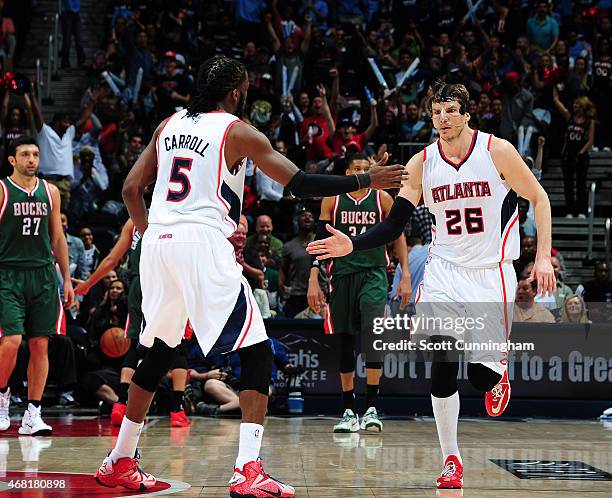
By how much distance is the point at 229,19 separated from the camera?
1886 cm

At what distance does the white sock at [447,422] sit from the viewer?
5805 millimetres

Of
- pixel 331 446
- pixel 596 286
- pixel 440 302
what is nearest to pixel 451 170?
pixel 440 302

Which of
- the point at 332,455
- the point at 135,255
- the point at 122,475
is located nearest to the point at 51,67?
the point at 135,255

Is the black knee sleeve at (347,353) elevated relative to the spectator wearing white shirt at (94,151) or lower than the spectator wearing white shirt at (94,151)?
lower

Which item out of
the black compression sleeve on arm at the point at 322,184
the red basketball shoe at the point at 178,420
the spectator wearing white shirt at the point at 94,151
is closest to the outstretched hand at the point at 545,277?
the black compression sleeve on arm at the point at 322,184

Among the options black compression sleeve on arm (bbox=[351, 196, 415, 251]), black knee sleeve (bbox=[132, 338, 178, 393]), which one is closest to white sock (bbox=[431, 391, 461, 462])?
black compression sleeve on arm (bbox=[351, 196, 415, 251])

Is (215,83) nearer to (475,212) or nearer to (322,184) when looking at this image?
(322,184)

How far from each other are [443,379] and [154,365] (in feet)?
5.53

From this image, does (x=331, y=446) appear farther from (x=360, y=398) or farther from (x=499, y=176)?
(x=360, y=398)

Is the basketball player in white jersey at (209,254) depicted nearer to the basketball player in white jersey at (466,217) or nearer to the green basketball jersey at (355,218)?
the basketball player in white jersey at (466,217)

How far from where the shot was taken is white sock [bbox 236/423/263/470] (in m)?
4.97

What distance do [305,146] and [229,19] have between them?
180 inches

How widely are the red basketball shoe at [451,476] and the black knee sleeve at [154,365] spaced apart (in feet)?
5.27

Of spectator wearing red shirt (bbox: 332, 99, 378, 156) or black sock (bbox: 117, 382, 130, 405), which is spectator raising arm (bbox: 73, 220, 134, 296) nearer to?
black sock (bbox: 117, 382, 130, 405)
